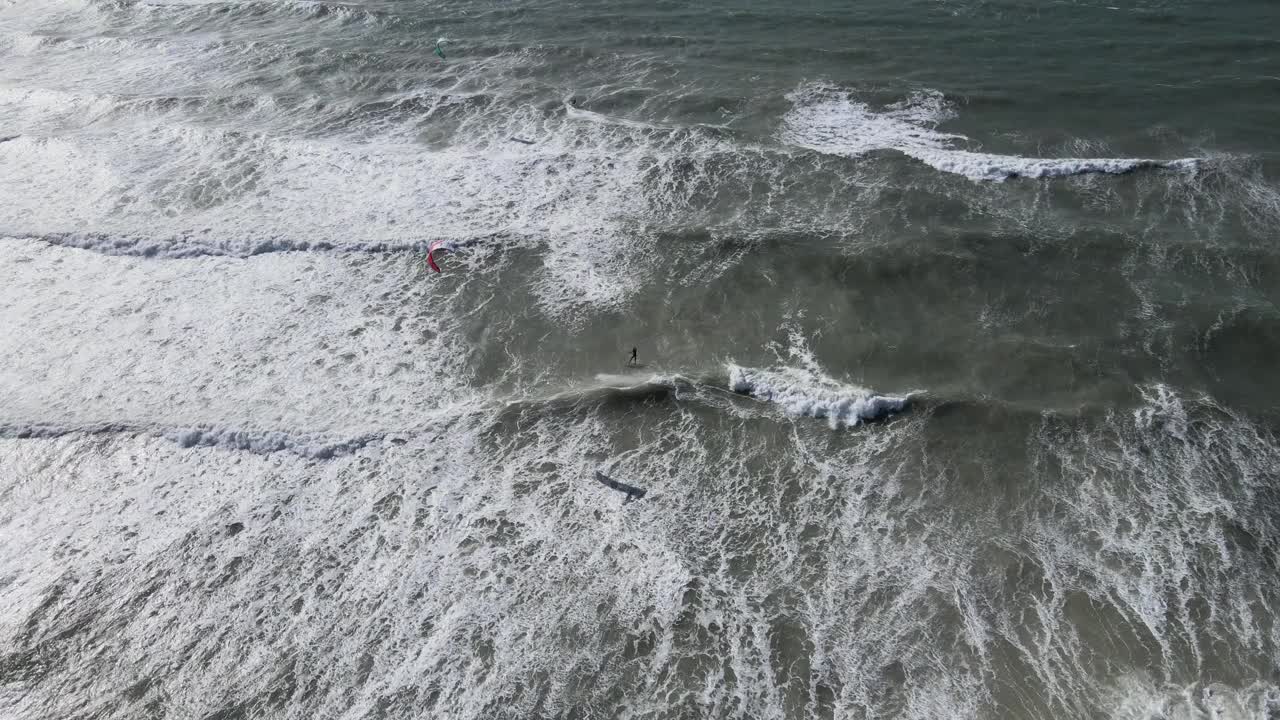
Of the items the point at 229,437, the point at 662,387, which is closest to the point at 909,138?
the point at 662,387

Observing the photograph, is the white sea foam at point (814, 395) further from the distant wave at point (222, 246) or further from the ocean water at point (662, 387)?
the distant wave at point (222, 246)

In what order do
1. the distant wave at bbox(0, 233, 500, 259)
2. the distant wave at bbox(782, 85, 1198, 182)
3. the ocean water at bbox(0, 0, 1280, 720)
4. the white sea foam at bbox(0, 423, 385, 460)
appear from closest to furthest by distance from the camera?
the ocean water at bbox(0, 0, 1280, 720), the white sea foam at bbox(0, 423, 385, 460), the distant wave at bbox(0, 233, 500, 259), the distant wave at bbox(782, 85, 1198, 182)

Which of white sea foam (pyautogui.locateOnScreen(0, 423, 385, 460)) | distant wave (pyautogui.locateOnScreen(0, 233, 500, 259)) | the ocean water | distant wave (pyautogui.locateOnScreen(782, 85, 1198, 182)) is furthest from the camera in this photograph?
distant wave (pyautogui.locateOnScreen(782, 85, 1198, 182))

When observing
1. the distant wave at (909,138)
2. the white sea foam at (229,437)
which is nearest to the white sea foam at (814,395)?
the white sea foam at (229,437)

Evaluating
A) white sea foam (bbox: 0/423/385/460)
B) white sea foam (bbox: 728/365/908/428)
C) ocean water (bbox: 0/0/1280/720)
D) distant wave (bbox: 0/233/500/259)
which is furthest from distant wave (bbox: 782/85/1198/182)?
white sea foam (bbox: 0/423/385/460)

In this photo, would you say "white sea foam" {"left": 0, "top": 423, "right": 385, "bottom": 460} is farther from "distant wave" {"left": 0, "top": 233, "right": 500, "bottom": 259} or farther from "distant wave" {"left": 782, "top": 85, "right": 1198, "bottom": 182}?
"distant wave" {"left": 782, "top": 85, "right": 1198, "bottom": 182}

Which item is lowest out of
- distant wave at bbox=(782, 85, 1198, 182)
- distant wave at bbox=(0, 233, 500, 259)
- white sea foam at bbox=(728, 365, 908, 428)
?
white sea foam at bbox=(728, 365, 908, 428)

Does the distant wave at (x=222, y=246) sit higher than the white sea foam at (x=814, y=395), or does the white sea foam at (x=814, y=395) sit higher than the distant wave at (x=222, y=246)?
the distant wave at (x=222, y=246)
